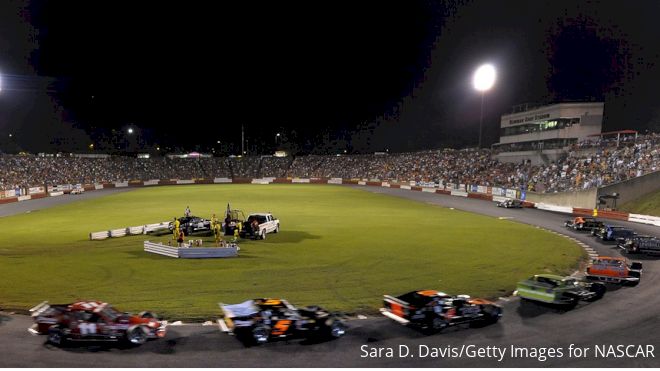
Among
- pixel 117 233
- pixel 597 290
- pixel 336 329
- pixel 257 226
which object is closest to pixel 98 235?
pixel 117 233

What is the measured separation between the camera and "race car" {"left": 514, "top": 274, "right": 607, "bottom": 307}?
44.5ft

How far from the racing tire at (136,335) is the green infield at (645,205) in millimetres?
41311

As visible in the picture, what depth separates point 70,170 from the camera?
7469cm

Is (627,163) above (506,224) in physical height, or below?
above

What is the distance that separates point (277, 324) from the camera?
10930mm

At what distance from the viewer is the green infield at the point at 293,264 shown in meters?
14.7

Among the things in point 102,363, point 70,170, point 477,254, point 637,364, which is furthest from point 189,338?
point 70,170

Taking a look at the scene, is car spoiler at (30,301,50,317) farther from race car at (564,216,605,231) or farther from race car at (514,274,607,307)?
race car at (564,216,605,231)

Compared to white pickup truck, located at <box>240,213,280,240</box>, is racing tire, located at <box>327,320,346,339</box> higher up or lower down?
lower down

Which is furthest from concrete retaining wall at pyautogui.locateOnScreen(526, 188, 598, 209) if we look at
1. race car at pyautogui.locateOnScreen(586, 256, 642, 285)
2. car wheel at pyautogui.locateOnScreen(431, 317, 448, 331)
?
car wheel at pyautogui.locateOnScreen(431, 317, 448, 331)

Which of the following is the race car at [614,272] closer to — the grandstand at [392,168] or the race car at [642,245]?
the race car at [642,245]

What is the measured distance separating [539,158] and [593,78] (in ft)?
56.9

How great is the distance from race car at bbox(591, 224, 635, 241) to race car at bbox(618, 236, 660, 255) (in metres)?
1.98

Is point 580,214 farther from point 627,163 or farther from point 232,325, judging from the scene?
point 232,325
